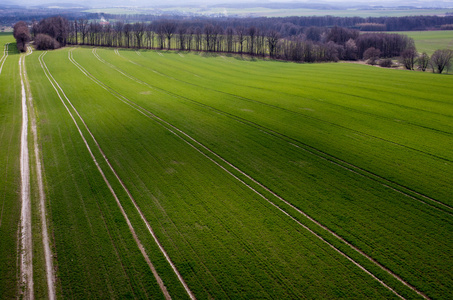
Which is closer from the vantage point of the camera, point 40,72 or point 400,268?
point 400,268

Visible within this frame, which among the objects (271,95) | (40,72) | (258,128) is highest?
(40,72)

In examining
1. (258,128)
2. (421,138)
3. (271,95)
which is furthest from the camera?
(271,95)

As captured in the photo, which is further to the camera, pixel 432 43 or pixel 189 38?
pixel 432 43

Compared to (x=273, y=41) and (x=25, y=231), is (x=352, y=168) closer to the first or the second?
(x=25, y=231)

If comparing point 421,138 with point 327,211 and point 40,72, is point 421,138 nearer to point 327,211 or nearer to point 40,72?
point 327,211

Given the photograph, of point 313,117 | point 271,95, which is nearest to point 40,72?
point 271,95

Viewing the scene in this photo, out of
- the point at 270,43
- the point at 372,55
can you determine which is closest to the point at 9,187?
the point at 270,43

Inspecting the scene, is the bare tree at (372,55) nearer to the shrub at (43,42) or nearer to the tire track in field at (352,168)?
the tire track in field at (352,168)

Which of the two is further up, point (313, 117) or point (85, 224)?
point (313, 117)

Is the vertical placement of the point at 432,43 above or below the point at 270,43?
above
